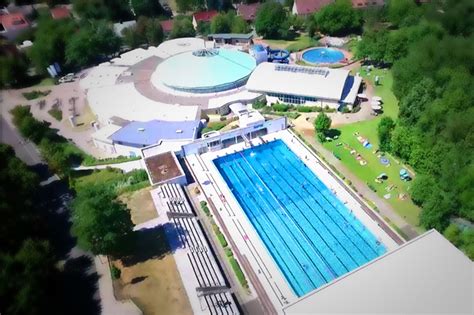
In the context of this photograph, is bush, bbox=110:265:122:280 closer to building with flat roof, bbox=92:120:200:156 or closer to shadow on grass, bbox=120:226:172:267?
shadow on grass, bbox=120:226:172:267

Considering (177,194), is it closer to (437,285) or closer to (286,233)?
(286,233)

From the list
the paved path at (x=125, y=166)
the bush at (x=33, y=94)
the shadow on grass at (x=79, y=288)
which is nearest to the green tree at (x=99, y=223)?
the shadow on grass at (x=79, y=288)

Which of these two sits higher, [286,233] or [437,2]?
[437,2]

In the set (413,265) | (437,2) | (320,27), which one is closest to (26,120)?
(413,265)

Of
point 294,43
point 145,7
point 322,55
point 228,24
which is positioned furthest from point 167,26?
point 322,55

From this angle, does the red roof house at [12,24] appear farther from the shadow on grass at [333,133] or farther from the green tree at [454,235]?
the green tree at [454,235]

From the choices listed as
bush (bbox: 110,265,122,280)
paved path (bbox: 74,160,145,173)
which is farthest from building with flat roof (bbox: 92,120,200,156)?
bush (bbox: 110,265,122,280)
